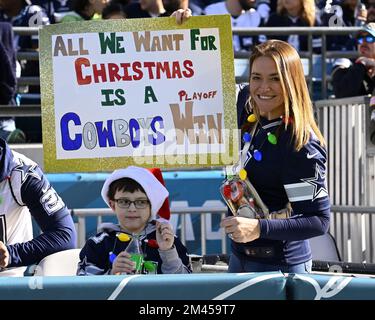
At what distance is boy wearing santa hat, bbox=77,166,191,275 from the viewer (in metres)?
5.05

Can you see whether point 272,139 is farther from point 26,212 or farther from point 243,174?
point 26,212

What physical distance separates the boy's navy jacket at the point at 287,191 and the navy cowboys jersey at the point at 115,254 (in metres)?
0.33

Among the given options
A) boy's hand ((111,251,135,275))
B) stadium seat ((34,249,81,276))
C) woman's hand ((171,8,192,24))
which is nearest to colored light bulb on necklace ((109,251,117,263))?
boy's hand ((111,251,135,275))

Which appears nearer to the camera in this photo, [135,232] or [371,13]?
[135,232]

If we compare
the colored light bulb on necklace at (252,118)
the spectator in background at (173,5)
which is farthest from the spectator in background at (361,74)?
the colored light bulb on necklace at (252,118)

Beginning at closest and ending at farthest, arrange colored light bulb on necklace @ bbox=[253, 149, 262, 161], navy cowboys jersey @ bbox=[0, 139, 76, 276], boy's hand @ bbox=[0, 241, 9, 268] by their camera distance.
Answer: colored light bulb on necklace @ bbox=[253, 149, 262, 161], boy's hand @ bbox=[0, 241, 9, 268], navy cowboys jersey @ bbox=[0, 139, 76, 276]

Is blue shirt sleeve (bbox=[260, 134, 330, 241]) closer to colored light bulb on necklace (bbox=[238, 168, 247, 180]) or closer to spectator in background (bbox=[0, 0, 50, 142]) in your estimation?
colored light bulb on necklace (bbox=[238, 168, 247, 180])

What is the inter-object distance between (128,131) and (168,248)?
60 cm

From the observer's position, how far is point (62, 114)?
519 centimetres

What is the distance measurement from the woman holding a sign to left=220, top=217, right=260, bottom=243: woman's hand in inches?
0.7

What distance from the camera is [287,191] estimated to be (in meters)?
4.77

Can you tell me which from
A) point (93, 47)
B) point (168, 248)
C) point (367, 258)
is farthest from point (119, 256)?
point (367, 258)

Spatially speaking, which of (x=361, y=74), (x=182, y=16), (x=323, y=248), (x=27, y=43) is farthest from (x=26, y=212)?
(x=27, y=43)

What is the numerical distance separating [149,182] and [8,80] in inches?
162
